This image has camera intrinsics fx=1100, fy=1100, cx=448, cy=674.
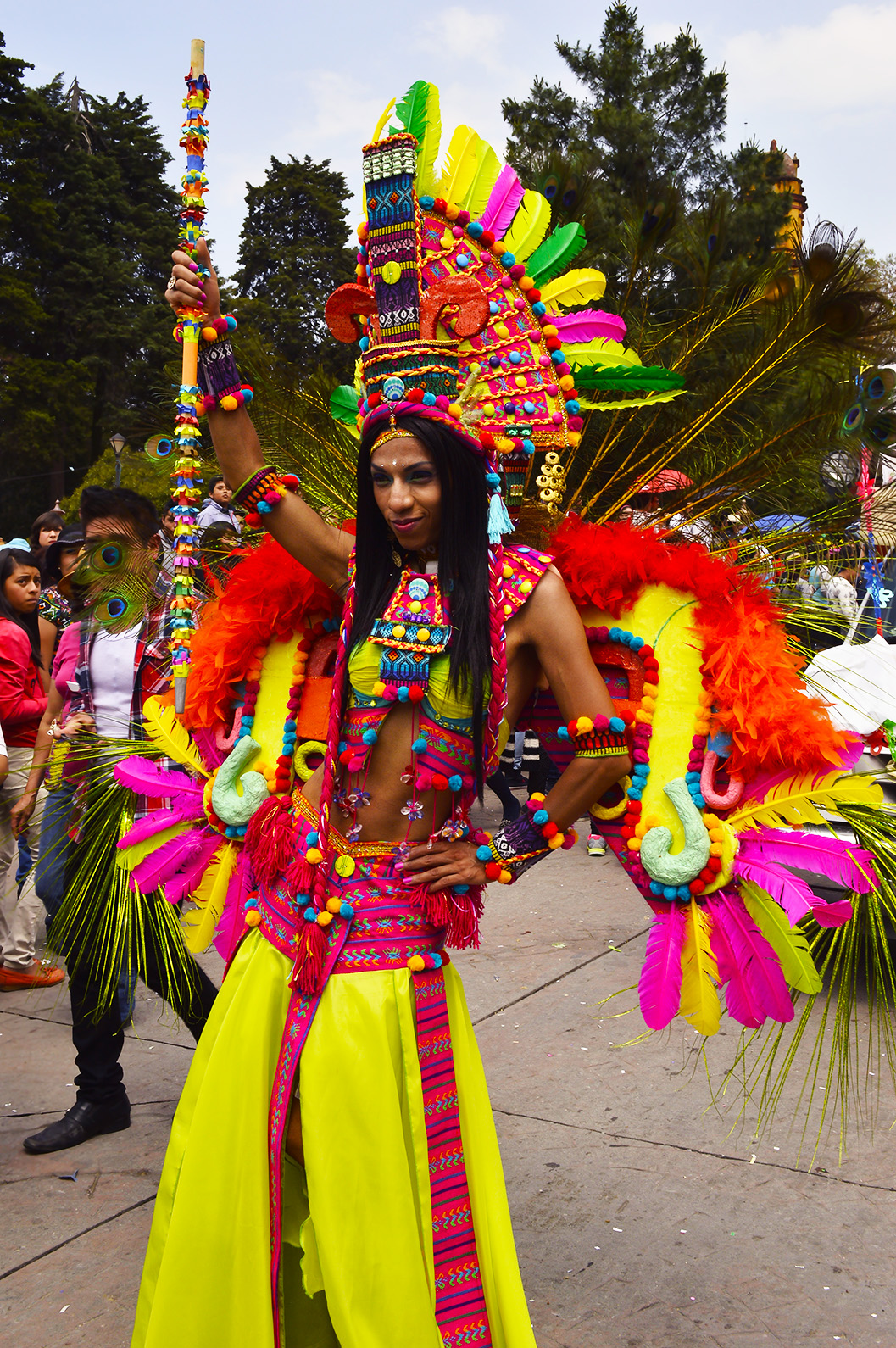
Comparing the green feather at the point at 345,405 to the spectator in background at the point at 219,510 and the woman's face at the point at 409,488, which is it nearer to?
the woman's face at the point at 409,488

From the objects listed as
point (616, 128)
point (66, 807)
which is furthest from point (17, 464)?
point (66, 807)

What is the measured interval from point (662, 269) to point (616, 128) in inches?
475

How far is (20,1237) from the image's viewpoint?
119 inches

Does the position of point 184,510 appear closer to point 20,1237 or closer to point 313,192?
point 20,1237

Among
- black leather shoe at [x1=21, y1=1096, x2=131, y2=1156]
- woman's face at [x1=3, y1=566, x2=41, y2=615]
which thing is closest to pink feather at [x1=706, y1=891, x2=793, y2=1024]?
black leather shoe at [x1=21, y1=1096, x2=131, y2=1156]

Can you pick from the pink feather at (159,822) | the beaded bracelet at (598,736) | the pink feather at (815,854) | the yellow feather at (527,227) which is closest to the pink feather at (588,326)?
the yellow feather at (527,227)

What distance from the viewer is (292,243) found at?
25734mm

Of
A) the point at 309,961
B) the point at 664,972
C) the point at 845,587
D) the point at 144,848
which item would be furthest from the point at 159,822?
the point at 845,587

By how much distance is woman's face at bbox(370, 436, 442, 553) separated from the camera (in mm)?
2092

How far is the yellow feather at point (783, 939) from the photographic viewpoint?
2178 mm

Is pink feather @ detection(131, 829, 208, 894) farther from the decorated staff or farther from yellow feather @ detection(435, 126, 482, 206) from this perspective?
yellow feather @ detection(435, 126, 482, 206)

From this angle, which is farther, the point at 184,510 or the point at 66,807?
the point at 66,807

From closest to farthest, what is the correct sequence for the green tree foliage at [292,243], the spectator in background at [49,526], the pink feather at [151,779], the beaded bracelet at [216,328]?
the beaded bracelet at [216,328], the pink feather at [151,779], the spectator in background at [49,526], the green tree foliage at [292,243]

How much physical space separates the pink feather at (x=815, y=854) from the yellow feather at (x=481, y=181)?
1.51 meters
